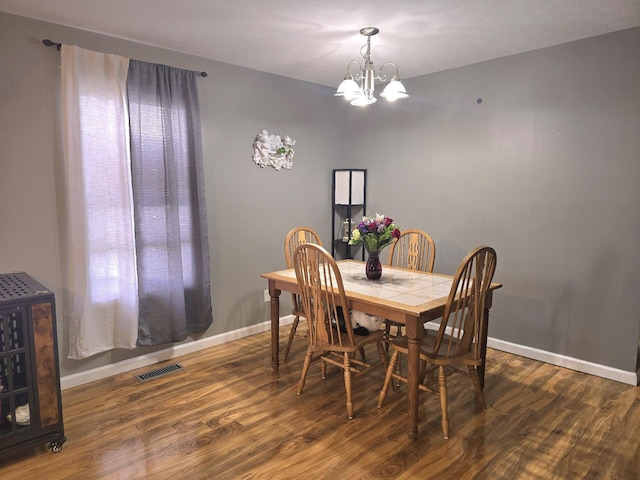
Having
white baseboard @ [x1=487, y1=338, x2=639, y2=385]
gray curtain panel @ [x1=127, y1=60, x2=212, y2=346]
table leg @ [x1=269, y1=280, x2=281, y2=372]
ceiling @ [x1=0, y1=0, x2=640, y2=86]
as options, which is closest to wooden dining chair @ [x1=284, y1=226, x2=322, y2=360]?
table leg @ [x1=269, y1=280, x2=281, y2=372]

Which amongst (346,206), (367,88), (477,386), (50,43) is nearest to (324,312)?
(477,386)

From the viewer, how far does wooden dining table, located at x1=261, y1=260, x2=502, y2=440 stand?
2.23 metres

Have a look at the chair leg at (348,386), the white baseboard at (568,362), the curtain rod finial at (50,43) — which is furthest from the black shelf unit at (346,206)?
the curtain rod finial at (50,43)

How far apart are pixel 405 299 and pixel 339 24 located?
172cm

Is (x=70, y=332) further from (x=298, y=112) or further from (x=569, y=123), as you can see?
(x=569, y=123)

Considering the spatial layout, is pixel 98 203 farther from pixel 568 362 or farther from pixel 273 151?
pixel 568 362

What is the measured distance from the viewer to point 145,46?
304 cm

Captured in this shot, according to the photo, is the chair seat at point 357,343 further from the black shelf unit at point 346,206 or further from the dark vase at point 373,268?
the black shelf unit at point 346,206

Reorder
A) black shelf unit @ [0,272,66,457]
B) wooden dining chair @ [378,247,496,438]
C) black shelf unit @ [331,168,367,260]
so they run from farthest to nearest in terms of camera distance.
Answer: black shelf unit @ [331,168,367,260], wooden dining chair @ [378,247,496,438], black shelf unit @ [0,272,66,457]

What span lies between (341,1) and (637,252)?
245 cm

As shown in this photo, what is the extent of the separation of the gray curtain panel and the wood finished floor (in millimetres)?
471

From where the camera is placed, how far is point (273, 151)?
153 inches

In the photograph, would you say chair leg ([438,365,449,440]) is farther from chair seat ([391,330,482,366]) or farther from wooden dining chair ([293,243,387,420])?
wooden dining chair ([293,243,387,420])

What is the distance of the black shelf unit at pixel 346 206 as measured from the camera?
4.32 metres
